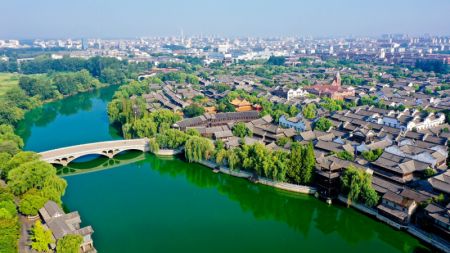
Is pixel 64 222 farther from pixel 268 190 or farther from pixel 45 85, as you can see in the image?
pixel 45 85

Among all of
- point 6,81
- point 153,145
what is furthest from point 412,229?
point 6,81

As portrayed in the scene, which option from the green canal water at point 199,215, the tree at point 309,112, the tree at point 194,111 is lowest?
the green canal water at point 199,215

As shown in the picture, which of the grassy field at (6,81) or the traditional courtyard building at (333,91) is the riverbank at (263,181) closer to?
the traditional courtyard building at (333,91)

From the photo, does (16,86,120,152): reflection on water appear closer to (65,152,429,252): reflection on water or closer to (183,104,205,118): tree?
(65,152,429,252): reflection on water

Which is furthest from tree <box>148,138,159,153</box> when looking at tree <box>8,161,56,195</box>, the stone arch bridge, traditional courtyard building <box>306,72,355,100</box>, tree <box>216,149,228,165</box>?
traditional courtyard building <box>306,72,355,100</box>

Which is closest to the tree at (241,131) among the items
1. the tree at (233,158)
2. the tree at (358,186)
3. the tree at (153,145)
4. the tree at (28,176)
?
the tree at (233,158)

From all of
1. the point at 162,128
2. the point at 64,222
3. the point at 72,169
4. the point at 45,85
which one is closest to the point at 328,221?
the point at 64,222

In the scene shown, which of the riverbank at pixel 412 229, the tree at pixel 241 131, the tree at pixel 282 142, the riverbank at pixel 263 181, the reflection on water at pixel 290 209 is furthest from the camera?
the tree at pixel 241 131
